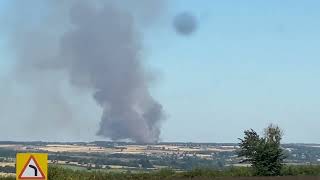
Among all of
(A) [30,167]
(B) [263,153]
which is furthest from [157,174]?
(A) [30,167]

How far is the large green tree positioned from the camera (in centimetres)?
4797

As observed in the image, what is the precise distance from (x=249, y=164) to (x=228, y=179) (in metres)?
9.82

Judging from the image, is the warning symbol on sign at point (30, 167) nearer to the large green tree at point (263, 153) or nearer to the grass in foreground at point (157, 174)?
the grass in foreground at point (157, 174)

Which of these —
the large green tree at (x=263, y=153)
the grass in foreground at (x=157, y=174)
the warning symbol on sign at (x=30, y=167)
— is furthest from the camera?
the large green tree at (x=263, y=153)

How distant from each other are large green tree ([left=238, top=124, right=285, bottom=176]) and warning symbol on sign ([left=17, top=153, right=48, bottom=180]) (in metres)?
37.7

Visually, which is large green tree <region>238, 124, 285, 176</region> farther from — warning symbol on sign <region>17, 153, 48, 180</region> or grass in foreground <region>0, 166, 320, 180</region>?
warning symbol on sign <region>17, 153, 48, 180</region>

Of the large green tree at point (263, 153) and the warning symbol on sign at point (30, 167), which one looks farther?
the large green tree at point (263, 153)

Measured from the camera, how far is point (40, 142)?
164 m

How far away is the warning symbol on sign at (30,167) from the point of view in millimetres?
10906

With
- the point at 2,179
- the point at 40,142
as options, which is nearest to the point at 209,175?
the point at 2,179

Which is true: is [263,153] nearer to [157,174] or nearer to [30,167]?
[157,174]

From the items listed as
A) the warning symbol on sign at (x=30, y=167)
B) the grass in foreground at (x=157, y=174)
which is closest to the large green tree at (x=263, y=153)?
the grass in foreground at (x=157, y=174)

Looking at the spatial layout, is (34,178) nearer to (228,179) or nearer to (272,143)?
(228,179)

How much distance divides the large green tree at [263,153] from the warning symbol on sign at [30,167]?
3771 cm
